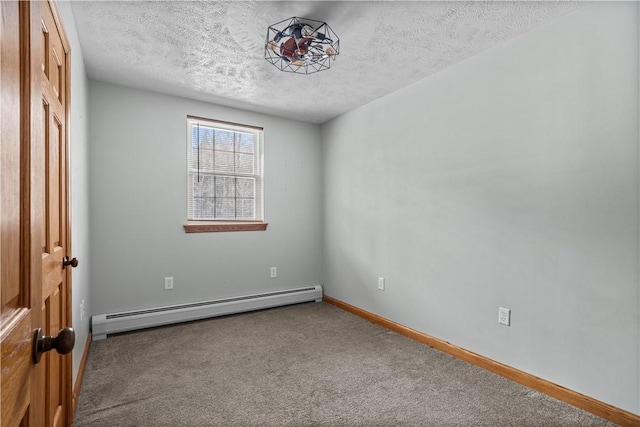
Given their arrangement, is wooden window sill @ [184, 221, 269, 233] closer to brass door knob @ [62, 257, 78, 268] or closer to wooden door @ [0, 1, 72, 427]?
brass door knob @ [62, 257, 78, 268]

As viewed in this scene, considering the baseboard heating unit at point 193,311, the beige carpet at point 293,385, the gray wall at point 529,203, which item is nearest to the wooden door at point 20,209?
the beige carpet at point 293,385

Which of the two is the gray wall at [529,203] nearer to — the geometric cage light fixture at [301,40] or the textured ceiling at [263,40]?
the textured ceiling at [263,40]

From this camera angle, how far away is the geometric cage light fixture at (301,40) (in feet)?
6.73

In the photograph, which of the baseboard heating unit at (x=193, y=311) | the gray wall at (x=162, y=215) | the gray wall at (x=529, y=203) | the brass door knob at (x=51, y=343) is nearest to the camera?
the brass door knob at (x=51, y=343)

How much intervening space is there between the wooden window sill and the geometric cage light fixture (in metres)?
1.93

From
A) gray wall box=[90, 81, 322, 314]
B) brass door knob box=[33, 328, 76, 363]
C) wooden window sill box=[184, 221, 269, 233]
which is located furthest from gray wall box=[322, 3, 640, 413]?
brass door knob box=[33, 328, 76, 363]

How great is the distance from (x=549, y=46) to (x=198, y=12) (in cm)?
217

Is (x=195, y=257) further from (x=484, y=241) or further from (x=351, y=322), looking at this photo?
(x=484, y=241)

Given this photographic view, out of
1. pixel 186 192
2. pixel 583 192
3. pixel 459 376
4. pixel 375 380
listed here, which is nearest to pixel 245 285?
pixel 186 192

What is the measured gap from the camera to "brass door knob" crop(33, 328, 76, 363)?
0.64m

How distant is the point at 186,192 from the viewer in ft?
11.3

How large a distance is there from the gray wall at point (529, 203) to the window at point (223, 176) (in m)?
1.53

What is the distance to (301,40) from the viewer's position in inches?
80.7

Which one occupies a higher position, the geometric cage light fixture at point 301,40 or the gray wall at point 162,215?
the geometric cage light fixture at point 301,40
